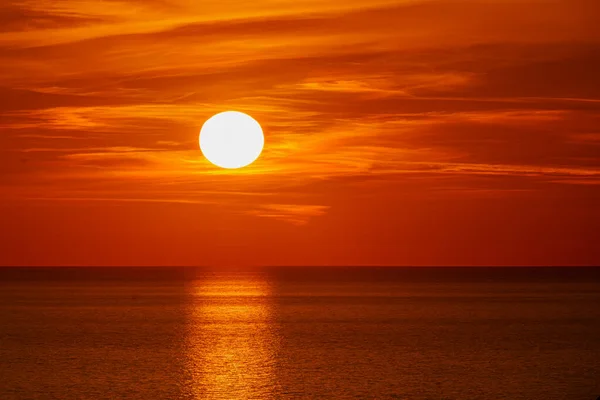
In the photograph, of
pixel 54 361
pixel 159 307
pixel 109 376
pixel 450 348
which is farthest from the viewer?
pixel 159 307

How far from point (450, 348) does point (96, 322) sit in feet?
122

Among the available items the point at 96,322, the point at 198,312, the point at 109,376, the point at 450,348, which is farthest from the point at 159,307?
the point at 109,376

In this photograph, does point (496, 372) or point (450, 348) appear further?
point (450, 348)

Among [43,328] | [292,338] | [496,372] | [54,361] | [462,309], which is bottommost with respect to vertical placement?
[496,372]

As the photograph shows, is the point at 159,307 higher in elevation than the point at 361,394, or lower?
higher

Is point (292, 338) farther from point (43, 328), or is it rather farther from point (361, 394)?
point (361, 394)

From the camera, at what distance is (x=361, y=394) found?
4200cm

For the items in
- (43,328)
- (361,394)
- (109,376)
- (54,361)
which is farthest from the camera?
(43,328)

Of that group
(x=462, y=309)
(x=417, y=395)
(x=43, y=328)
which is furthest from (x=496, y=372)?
(x=462, y=309)

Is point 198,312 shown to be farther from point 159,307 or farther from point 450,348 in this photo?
point 450,348

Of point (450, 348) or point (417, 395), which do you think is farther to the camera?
point (450, 348)

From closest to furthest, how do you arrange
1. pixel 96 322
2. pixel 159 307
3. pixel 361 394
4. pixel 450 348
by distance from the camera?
1. pixel 361 394
2. pixel 450 348
3. pixel 96 322
4. pixel 159 307

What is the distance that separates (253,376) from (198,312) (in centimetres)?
5688

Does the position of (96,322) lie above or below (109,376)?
above
